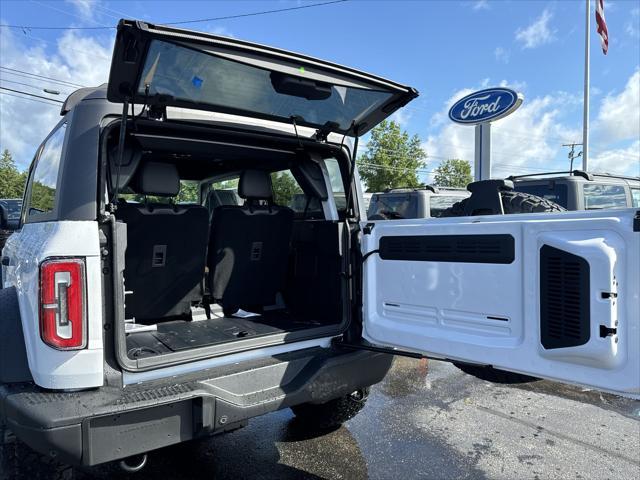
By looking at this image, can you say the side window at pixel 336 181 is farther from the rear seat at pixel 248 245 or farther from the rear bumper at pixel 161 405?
the rear bumper at pixel 161 405

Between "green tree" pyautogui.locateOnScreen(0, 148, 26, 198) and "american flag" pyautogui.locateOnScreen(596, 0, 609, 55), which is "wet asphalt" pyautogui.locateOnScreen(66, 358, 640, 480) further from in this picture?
"green tree" pyautogui.locateOnScreen(0, 148, 26, 198)

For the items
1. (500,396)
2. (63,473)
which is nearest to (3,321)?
(63,473)

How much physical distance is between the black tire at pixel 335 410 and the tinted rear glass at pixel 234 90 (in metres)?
1.93

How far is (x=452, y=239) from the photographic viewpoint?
2506mm

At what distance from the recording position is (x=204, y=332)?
3348 mm

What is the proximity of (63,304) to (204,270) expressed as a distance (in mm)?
1565

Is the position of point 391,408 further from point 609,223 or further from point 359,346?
point 609,223

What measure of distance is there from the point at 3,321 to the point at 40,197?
88 centimetres

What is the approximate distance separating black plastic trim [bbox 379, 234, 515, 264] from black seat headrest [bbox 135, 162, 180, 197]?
1.44 meters

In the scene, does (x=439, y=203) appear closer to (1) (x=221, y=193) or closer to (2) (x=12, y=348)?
(1) (x=221, y=193)

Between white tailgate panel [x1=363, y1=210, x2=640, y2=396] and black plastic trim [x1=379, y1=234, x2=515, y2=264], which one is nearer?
white tailgate panel [x1=363, y1=210, x2=640, y2=396]

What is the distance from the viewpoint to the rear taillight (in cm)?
213

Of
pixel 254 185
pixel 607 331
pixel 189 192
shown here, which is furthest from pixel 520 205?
pixel 189 192

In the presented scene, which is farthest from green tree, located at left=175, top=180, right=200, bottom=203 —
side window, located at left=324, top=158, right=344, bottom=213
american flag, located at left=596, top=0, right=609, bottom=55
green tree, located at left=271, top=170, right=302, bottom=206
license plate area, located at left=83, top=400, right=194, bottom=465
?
american flag, located at left=596, top=0, right=609, bottom=55
